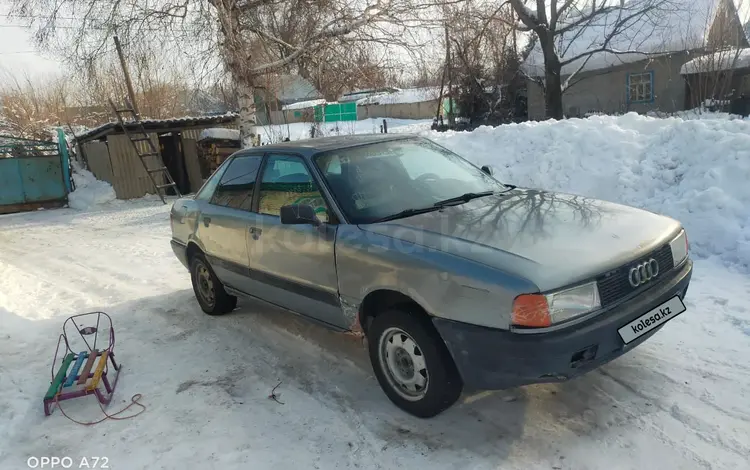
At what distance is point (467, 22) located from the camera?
1427 centimetres

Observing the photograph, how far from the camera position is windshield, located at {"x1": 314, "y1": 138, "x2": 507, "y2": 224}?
3.55 m

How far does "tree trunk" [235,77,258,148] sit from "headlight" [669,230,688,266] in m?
10.5

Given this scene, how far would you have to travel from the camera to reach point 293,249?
3787 mm

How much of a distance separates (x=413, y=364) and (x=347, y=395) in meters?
0.63

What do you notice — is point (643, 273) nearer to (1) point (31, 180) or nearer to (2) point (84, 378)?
(2) point (84, 378)

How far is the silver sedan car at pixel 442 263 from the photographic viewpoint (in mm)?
2582

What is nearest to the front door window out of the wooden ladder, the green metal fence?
the wooden ladder

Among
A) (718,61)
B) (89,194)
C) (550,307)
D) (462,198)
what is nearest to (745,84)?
(718,61)

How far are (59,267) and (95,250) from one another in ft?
3.37

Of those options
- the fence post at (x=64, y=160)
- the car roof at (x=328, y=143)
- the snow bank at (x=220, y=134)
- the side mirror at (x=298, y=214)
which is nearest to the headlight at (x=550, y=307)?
the side mirror at (x=298, y=214)

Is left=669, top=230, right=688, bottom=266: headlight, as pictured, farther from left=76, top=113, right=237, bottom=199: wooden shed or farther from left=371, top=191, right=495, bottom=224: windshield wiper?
left=76, top=113, right=237, bottom=199: wooden shed

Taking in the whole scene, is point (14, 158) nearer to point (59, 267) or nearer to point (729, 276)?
point (59, 267)

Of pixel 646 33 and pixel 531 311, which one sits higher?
pixel 646 33

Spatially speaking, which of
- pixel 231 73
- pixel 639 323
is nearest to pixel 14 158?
pixel 231 73
